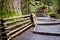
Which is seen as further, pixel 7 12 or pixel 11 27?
pixel 7 12

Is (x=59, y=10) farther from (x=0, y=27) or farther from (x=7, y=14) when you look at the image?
(x=0, y=27)

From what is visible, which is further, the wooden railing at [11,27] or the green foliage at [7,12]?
the green foliage at [7,12]

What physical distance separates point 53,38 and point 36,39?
0.98m

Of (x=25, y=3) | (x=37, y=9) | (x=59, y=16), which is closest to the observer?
(x=25, y=3)

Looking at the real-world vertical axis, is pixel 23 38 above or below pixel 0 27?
below

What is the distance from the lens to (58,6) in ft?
78.6

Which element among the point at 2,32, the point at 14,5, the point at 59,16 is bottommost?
the point at 59,16

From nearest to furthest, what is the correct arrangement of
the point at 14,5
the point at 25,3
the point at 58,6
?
the point at 14,5, the point at 25,3, the point at 58,6

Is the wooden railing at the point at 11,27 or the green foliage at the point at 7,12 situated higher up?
the green foliage at the point at 7,12

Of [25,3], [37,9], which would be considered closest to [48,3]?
[37,9]

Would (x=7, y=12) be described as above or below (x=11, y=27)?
above

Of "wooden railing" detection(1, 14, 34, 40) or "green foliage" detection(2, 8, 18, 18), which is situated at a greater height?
"green foliage" detection(2, 8, 18, 18)

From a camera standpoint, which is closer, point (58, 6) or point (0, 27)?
point (0, 27)

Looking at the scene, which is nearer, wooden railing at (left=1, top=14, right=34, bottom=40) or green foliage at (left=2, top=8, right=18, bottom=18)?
wooden railing at (left=1, top=14, right=34, bottom=40)
